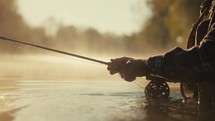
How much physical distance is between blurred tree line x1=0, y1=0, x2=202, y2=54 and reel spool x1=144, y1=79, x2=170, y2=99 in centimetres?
2400

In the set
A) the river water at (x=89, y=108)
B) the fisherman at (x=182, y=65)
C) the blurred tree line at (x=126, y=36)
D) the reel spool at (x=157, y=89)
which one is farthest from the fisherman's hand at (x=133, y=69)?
the blurred tree line at (x=126, y=36)

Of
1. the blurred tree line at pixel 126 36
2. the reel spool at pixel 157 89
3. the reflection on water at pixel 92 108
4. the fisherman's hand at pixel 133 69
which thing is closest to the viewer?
the fisherman's hand at pixel 133 69

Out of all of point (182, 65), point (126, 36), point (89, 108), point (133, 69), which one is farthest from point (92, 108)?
point (126, 36)

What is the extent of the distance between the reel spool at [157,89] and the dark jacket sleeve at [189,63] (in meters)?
2.70

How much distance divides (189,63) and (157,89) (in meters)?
2.99

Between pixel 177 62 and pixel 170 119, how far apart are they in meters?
1.24

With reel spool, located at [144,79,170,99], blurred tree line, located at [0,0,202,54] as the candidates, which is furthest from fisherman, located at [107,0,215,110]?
→ blurred tree line, located at [0,0,202,54]

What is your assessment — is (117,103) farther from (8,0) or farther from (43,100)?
(8,0)

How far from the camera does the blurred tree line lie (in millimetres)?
35156

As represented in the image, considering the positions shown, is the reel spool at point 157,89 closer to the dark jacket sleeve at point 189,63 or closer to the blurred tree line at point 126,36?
the dark jacket sleeve at point 189,63

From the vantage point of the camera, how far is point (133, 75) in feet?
14.5

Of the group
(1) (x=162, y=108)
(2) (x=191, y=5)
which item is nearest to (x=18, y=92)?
(1) (x=162, y=108)

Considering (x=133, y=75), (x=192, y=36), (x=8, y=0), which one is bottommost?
(x=133, y=75)

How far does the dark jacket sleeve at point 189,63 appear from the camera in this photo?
405cm
